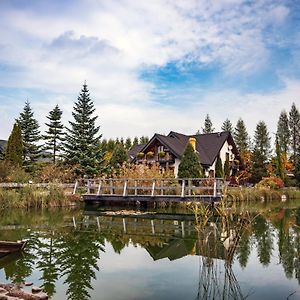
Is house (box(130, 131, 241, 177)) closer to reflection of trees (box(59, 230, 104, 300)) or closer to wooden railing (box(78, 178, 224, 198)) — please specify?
wooden railing (box(78, 178, 224, 198))

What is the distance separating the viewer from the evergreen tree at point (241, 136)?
53.3 m

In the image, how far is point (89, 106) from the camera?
31203 millimetres

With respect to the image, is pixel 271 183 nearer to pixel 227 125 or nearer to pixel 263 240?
pixel 263 240

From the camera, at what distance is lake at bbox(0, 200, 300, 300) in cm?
630

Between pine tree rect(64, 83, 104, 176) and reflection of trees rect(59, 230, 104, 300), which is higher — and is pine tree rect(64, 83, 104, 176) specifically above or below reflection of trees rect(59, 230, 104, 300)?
above

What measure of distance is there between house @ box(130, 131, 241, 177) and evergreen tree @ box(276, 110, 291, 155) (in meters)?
12.2

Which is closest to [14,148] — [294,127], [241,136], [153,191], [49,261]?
[153,191]

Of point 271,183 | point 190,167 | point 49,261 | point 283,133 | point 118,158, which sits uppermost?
point 283,133

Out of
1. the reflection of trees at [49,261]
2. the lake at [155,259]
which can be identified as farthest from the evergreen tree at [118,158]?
the reflection of trees at [49,261]

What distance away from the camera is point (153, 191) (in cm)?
2006

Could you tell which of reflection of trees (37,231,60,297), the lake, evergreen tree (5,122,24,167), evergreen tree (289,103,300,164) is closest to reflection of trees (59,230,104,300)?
the lake

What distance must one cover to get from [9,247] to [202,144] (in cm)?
3034

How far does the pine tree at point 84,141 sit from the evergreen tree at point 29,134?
143 inches

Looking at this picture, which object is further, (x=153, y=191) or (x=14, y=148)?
(x=14, y=148)
